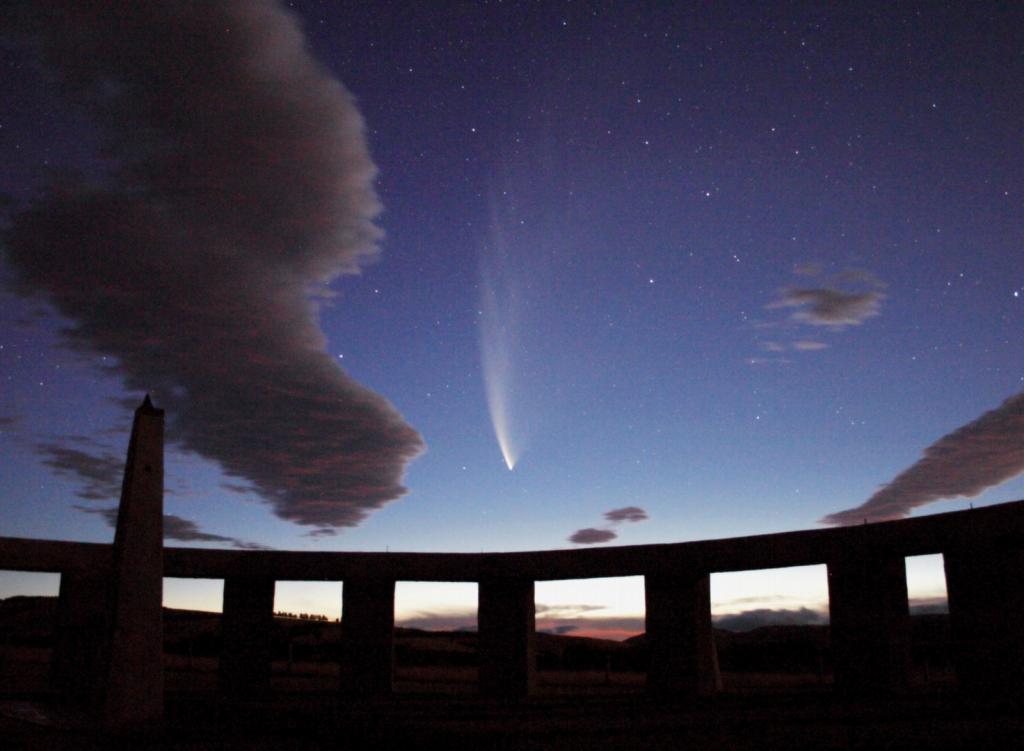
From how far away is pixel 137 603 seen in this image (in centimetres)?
1462

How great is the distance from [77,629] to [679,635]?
17.1m

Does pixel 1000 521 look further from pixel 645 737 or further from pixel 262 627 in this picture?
pixel 262 627

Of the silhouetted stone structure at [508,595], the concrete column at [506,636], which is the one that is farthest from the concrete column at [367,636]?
the concrete column at [506,636]

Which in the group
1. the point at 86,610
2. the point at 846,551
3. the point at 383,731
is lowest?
the point at 383,731

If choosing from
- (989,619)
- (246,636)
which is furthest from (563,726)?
(246,636)

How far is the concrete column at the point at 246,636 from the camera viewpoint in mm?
25766

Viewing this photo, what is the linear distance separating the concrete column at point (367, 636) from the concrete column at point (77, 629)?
22.8 feet

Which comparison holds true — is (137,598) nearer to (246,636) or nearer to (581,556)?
(246,636)

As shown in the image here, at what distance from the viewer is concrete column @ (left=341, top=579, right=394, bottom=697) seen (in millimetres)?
25734

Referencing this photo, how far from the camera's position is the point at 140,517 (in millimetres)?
14945

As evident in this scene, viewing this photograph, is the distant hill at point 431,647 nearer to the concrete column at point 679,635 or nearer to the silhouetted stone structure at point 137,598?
the concrete column at point 679,635

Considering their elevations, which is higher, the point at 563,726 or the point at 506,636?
the point at 506,636

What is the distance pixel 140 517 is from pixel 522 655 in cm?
1404

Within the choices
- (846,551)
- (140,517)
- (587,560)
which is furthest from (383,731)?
(846,551)
